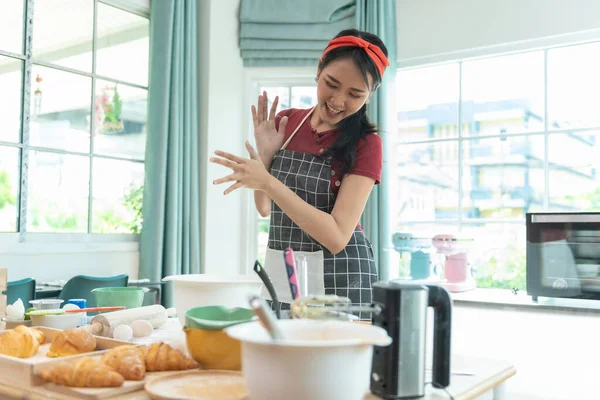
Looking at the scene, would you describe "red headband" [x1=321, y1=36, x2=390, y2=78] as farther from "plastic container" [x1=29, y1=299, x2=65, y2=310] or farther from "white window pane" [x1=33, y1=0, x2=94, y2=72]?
"white window pane" [x1=33, y1=0, x2=94, y2=72]

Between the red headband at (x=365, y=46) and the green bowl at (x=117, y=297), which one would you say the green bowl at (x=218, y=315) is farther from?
the red headband at (x=365, y=46)

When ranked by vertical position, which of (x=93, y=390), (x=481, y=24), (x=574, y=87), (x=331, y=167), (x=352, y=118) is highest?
(x=481, y=24)

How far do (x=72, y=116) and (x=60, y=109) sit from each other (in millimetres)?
81

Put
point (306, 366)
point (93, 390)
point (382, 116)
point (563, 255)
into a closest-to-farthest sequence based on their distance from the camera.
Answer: point (306, 366) < point (93, 390) < point (563, 255) < point (382, 116)

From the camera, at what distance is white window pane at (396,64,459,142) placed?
3479mm

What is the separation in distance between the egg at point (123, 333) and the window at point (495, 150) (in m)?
2.22

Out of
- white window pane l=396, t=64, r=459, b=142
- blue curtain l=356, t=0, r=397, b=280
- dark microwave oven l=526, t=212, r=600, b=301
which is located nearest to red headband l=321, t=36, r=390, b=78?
dark microwave oven l=526, t=212, r=600, b=301

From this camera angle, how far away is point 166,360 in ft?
2.90

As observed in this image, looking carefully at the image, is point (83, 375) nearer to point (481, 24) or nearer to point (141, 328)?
point (141, 328)

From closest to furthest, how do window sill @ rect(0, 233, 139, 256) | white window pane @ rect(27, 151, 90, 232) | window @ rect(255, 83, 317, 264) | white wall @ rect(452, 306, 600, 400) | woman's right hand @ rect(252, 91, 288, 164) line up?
woman's right hand @ rect(252, 91, 288, 164) → white wall @ rect(452, 306, 600, 400) → window sill @ rect(0, 233, 139, 256) → white window pane @ rect(27, 151, 90, 232) → window @ rect(255, 83, 317, 264)

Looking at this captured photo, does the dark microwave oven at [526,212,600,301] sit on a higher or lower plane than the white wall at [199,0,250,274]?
lower

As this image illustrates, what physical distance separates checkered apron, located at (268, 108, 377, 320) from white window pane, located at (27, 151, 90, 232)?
2.19 meters

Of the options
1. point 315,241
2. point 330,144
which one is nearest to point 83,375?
point 315,241

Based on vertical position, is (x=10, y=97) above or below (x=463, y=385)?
above
